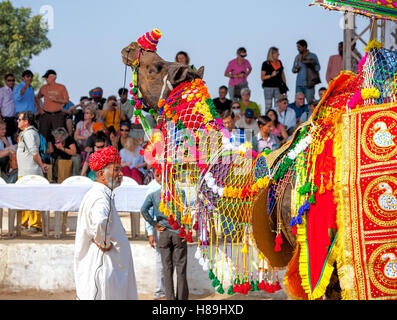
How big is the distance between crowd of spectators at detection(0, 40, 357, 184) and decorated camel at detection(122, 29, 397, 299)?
6678 mm

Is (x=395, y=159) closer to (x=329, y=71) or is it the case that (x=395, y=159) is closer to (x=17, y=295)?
(x=17, y=295)

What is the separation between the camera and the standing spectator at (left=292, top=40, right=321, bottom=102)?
13.0 meters

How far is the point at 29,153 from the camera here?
1016 centimetres

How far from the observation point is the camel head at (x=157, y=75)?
4672 millimetres

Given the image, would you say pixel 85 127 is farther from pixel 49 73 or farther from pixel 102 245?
pixel 102 245

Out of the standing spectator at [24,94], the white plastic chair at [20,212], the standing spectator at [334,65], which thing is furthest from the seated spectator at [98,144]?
the standing spectator at [334,65]

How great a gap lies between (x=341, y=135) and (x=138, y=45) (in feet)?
5.99

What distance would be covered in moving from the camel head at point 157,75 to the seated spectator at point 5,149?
7.32 m

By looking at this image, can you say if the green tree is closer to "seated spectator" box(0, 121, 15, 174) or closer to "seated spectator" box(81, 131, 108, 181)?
"seated spectator" box(0, 121, 15, 174)

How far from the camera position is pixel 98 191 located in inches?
194

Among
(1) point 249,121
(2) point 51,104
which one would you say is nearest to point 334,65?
(1) point 249,121

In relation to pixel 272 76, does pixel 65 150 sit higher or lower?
lower

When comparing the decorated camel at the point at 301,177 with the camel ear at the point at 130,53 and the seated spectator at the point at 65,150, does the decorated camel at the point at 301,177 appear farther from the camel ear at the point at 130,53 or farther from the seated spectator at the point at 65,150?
the seated spectator at the point at 65,150

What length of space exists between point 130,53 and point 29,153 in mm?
5711
